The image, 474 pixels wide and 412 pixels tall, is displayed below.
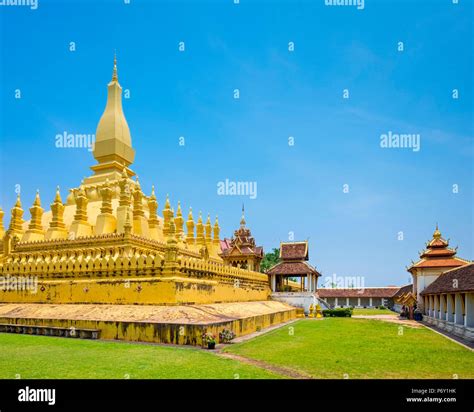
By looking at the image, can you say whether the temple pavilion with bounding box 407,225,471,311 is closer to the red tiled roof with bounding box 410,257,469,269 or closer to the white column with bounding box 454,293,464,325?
the red tiled roof with bounding box 410,257,469,269

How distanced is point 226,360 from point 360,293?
5882cm

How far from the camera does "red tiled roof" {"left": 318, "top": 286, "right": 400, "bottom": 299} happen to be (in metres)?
65.6

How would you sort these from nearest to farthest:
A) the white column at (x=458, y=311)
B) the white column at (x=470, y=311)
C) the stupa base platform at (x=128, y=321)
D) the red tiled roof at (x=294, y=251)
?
the stupa base platform at (x=128, y=321) → the white column at (x=470, y=311) → the white column at (x=458, y=311) → the red tiled roof at (x=294, y=251)

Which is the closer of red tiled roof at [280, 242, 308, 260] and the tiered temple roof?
the tiered temple roof

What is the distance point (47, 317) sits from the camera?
1839 centimetres

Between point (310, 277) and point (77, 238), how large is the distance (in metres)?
24.0

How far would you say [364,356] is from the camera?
1339 centimetres

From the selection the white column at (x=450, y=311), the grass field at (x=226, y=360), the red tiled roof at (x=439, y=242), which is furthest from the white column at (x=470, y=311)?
the red tiled roof at (x=439, y=242)

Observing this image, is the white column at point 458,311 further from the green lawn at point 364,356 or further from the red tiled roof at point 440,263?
the red tiled roof at point 440,263

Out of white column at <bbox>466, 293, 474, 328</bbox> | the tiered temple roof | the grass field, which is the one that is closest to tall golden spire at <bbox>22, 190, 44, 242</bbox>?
the grass field

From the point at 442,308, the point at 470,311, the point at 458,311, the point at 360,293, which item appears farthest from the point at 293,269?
the point at 360,293

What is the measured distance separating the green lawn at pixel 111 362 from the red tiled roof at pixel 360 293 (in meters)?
55.4

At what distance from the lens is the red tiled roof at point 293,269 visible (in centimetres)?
4075
